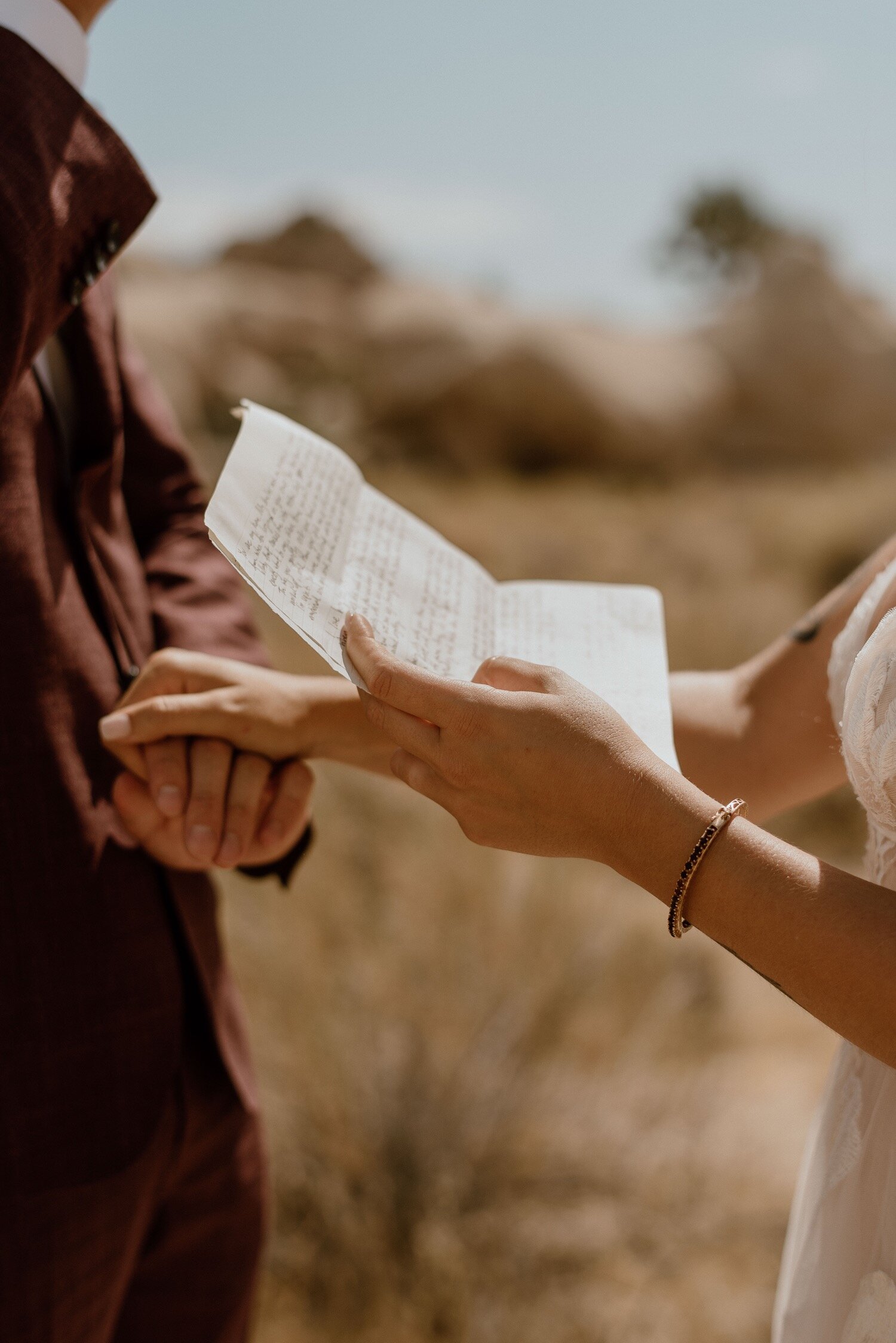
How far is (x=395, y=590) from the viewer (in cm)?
87

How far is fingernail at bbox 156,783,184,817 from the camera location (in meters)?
0.95

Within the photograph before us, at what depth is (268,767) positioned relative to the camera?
1018mm

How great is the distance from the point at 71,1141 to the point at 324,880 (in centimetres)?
171

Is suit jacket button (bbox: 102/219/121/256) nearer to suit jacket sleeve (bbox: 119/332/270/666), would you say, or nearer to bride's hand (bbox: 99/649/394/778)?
suit jacket sleeve (bbox: 119/332/270/666)

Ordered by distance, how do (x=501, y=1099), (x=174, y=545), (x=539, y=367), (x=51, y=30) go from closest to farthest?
(x=51, y=30) < (x=174, y=545) < (x=501, y=1099) < (x=539, y=367)

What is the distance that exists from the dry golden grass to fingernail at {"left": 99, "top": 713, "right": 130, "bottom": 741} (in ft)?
4.59

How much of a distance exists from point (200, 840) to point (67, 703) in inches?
6.7

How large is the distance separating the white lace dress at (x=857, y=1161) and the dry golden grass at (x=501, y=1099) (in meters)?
1.16

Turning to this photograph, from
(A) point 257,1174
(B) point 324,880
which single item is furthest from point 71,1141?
(B) point 324,880

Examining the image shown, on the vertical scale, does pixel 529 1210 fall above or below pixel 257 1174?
below

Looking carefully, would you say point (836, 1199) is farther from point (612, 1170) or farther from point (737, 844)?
point (612, 1170)

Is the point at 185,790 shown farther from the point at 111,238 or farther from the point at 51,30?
the point at 51,30

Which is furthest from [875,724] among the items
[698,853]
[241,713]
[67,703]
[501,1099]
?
[501,1099]

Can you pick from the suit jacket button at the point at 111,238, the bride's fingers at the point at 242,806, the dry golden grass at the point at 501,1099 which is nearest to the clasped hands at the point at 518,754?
the bride's fingers at the point at 242,806
